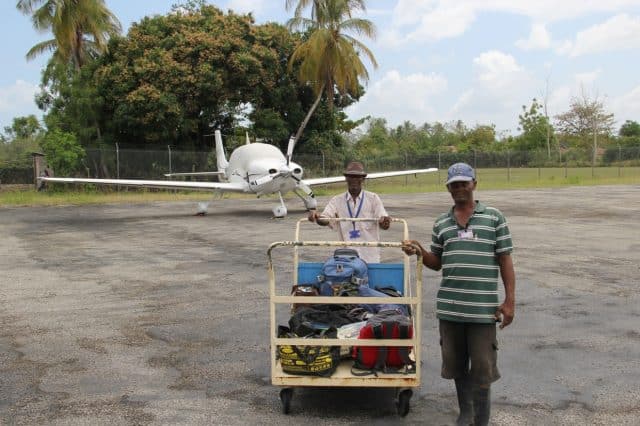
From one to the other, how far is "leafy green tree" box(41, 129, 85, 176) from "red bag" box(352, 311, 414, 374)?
31997 millimetres

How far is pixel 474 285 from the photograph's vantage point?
3.93m

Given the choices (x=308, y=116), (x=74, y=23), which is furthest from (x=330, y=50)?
(x=74, y=23)

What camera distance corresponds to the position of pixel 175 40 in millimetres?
36781

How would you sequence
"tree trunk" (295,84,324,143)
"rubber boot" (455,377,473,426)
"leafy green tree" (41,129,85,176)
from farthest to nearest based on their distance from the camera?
"tree trunk" (295,84,324,143)
"leafy green tree" (41,129,85,176)
"rubber boot" (455,377,473,426)

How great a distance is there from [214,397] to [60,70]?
36.6m

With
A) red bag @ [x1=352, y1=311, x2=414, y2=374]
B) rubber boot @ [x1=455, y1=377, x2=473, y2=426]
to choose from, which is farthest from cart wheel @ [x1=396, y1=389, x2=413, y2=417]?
rubber boot @ [x1=455, y1=377, x2=473, y2=426]

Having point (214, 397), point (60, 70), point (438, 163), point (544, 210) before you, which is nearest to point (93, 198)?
point (60, 70)

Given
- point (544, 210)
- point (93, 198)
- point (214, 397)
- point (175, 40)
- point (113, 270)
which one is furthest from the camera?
point (175, 40)

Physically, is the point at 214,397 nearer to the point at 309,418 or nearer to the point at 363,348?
the point at 309,418

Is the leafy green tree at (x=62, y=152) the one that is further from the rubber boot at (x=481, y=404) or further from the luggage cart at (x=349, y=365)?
the rubber boot at (x=481, y=404)

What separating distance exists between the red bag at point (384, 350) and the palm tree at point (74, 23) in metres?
36.2

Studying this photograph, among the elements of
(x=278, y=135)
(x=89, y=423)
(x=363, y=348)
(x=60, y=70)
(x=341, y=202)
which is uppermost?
(x=60, y=70)

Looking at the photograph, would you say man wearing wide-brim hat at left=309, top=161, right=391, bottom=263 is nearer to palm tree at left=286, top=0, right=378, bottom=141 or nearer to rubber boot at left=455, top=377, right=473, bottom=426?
rubber boot at left=455, top=377, right=473, bottom=426

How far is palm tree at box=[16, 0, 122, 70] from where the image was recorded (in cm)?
3616
